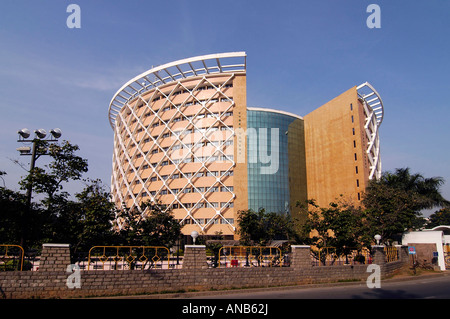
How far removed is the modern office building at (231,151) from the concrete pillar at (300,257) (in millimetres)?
23862

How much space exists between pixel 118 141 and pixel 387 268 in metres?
48.6

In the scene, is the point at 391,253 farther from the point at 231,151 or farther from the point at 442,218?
the point at 442,218

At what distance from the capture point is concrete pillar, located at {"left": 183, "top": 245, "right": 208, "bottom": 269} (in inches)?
555

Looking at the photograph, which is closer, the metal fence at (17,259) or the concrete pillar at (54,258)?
the concrete pillar at (54,258)

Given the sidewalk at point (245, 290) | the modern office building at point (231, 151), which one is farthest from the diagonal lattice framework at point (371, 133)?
the sidewalk at point (245, 290)

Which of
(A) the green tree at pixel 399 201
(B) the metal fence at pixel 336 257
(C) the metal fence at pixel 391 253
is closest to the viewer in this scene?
(B) the metal fence at pixel 336 257

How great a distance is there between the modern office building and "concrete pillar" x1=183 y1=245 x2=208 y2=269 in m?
25.7

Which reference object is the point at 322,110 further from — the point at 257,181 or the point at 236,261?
the point at 236,261

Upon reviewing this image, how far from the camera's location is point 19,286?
11.6m

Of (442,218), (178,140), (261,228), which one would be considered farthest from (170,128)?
(442,218)

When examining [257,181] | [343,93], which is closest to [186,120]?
[257,181]

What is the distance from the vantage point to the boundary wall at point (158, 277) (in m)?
11.8

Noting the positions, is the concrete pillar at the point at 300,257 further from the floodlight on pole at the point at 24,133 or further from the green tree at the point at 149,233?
the floodlight on pole at the point at 24,133

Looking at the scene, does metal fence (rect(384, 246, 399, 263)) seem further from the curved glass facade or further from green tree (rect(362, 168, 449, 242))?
the curved glass facade
